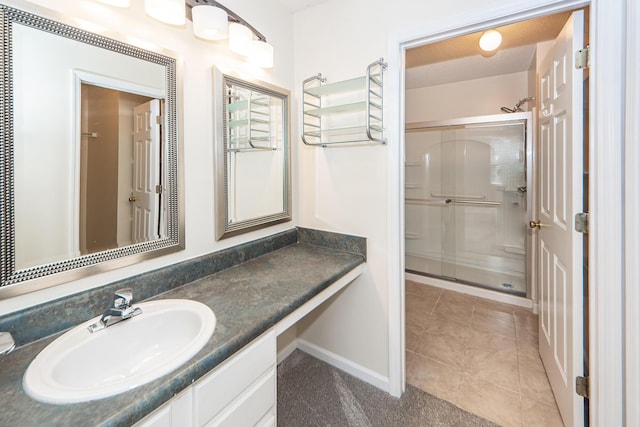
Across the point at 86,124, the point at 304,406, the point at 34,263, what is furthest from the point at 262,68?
the point at 304,406

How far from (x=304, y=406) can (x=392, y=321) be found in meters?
0.67

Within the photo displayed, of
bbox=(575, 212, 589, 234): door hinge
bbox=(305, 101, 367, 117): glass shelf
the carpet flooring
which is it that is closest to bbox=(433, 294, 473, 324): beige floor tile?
the carpet flooring

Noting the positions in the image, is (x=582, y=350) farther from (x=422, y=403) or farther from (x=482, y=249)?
(x=482, y=249)

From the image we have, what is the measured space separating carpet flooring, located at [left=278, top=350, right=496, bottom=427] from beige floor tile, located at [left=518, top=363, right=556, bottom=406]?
1.31 ft

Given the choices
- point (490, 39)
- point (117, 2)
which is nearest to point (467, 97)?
point (490, 39)

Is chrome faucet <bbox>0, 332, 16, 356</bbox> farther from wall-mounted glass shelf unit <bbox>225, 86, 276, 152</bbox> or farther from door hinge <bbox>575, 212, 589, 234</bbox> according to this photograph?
door hinge <bbox>575, 212, 589, 234</bbox>

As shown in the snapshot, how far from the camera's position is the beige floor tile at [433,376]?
169 centimetres

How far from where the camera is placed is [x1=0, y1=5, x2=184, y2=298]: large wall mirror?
0.84 meters

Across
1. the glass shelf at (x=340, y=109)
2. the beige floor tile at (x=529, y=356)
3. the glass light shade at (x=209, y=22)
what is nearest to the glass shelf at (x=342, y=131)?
Answer: the glass shelf at (x=340, y=109)

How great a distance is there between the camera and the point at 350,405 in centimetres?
158

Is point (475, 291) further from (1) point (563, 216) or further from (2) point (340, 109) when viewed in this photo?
(2) point (340, 109)

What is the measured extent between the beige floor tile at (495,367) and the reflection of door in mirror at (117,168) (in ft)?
6.69

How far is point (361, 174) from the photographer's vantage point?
1.68 m

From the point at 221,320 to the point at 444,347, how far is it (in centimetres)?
179
